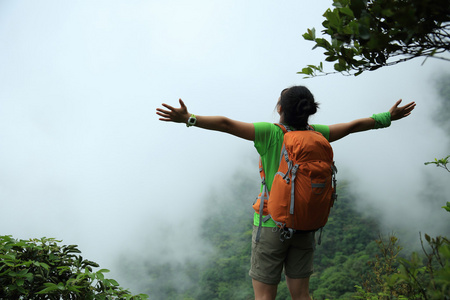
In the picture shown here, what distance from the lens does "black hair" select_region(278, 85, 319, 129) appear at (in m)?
2.10

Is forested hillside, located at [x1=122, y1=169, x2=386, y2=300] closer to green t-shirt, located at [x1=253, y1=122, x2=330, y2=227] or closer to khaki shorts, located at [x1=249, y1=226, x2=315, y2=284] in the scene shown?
khaki shorts, located at [x1=249, y1=226, x2=315, y2=284]

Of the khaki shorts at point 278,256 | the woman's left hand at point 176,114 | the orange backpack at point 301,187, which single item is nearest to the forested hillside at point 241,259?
the khaki shorts at point 278,256

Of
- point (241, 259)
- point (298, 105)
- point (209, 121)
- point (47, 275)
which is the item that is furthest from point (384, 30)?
point (241, 259)

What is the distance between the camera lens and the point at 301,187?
6.48ft

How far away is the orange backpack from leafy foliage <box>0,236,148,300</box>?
2.99 feet

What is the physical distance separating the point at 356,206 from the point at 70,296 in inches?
865

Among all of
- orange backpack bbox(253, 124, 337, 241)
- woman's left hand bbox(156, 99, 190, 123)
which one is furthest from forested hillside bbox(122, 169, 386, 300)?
woman's left hand bbox(156, 99, 190, 123)

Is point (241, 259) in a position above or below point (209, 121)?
below

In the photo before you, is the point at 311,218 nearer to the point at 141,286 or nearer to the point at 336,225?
the point at 336,225

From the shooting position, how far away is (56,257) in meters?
1.99

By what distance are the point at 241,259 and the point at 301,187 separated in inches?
868

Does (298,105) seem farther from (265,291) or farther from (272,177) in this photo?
(265,291)

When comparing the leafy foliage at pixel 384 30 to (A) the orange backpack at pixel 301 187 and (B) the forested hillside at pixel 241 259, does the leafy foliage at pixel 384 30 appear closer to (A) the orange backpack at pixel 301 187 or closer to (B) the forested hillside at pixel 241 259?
(A) the orange backpack at pixel 301 187

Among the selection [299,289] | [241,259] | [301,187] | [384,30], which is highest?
[384,30]
